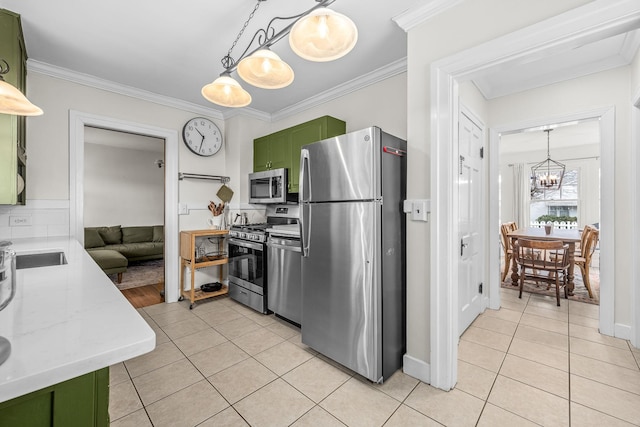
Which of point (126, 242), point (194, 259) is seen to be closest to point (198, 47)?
point (194, 259)

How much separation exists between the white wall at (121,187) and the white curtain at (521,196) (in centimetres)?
819

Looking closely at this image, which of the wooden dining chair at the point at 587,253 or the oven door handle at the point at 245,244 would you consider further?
the wooden dining chair at the point at 587,253

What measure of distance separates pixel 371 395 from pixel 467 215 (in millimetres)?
1717

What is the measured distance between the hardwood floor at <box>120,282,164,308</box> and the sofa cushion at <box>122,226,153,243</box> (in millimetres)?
2196

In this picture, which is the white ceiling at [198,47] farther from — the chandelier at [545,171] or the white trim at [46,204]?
the chandelier at [545,171]

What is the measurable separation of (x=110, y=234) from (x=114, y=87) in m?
3.61

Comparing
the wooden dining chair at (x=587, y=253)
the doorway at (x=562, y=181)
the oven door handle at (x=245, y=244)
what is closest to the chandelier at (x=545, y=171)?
the doorway at (x=562, y=181)

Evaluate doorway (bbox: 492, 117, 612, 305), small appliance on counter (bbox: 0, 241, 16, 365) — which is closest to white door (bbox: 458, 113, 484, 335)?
small appliance on counter (bbox: 0, 241, 16, 365)

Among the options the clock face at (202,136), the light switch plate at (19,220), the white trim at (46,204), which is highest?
the clock face at (202,136)

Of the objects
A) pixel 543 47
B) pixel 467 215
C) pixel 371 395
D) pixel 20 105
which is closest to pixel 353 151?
pixel 543 47

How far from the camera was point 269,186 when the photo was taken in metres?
3.42

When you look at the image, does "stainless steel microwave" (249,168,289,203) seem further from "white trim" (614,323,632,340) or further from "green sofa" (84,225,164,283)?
"white trim" (614,323,632,340)

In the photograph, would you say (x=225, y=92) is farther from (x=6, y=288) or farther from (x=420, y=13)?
(x=6, y=288)

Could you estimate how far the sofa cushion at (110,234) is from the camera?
5430mm
